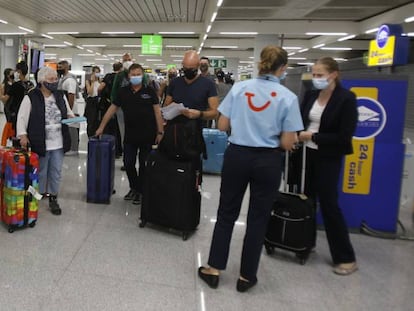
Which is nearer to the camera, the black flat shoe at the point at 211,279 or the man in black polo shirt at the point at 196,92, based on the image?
the black flat shoe at the point at 211,279

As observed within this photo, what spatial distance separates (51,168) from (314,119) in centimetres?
237

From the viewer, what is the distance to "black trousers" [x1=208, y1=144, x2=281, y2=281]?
2.21m

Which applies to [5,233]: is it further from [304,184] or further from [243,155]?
[304,184]

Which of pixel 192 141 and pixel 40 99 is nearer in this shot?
pixel 192 141

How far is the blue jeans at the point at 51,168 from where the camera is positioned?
352 centimetres

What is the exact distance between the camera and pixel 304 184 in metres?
2.93

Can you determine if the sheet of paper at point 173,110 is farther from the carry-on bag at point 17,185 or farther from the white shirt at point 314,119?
the carry-on bag at point 17,185

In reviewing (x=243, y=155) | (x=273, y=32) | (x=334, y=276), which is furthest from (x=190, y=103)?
(x=273, y=32)

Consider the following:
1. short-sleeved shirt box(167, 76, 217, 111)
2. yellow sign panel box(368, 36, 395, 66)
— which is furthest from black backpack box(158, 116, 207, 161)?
yellow sign panel box(368, 36, 395, 66)

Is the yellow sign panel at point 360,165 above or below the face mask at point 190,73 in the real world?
below

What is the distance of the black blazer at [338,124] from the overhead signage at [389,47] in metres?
1.82

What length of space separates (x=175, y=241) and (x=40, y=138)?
141 cm

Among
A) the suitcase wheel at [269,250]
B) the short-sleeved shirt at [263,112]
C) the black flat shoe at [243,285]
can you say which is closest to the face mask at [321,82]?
the short-sleeved shirt at [263,112]

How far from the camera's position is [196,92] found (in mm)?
3154
